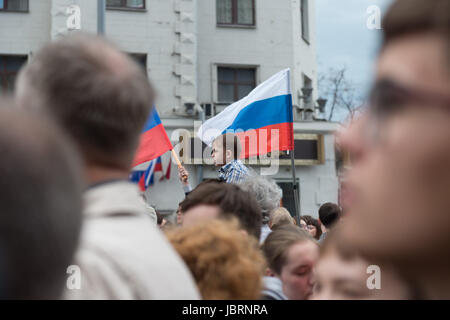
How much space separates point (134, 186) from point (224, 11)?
16413mm

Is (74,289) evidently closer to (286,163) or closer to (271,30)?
(286,163)

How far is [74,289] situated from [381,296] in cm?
70

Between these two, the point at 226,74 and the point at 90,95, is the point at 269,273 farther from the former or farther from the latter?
the point at 226,74

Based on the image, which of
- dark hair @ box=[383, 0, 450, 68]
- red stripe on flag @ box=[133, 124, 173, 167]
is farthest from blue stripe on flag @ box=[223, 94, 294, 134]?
dark hair @ box=[383, 0, 450, 68]

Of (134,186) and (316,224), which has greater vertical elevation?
(134,186)

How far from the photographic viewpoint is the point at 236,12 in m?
17.7

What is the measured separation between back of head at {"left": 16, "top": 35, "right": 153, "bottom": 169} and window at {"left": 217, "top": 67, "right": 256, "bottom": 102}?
15571 millimetres

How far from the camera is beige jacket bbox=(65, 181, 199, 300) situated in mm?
1448

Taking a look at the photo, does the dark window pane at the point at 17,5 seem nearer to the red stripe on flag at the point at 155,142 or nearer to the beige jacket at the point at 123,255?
the red stripe on flag at the point at 155,142

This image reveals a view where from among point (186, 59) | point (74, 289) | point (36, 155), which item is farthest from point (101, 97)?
point (186, 59)

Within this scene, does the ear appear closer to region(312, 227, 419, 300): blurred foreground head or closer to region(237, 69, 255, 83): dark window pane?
region(312, 227, 419, 300): blurred foreground head

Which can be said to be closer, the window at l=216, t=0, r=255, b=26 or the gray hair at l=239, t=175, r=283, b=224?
the gray hair at l=239, t=175, r=283, b=224

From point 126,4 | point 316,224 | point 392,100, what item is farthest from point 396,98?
point 126,4

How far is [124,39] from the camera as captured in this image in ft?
54.5
